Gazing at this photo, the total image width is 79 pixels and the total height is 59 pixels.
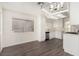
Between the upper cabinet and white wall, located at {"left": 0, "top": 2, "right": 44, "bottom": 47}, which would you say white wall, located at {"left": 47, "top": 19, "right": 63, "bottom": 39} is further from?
the upper cabinet

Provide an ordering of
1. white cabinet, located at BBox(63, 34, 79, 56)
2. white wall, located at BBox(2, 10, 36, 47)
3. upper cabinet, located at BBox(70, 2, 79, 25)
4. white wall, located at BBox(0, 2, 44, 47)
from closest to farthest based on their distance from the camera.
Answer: white cabinet, located at BBox(63, 34, 79, 56) → upper cabinet, located at BBox(70, 2, 79, 25) → white wall, located at BBox(0, 2, 44, 47) → white wall, located at BBox(2, 10, 36, 47)

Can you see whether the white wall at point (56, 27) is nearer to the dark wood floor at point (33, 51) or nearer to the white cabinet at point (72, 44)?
the dark wood floor at point (33, 51)

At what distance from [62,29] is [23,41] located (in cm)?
459

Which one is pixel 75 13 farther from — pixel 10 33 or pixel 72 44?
pixel 10 33

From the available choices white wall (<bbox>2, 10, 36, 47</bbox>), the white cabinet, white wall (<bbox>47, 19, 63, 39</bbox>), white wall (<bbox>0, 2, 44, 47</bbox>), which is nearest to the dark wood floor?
the white cabinet

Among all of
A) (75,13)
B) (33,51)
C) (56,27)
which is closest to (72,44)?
(75,13)

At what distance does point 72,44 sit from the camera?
2.81 metres

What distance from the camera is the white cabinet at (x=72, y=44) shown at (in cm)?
260

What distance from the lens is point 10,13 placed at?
14.8 ft

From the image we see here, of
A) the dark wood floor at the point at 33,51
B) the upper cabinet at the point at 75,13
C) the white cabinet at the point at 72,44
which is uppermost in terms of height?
the upper cabinet at the point at 75,13

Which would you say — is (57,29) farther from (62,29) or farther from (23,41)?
(23,41)

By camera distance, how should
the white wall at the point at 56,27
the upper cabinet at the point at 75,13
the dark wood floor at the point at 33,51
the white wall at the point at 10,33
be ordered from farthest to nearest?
the white wall at the point at 56,27, the white wall at the point at 10,33, the dark wood floor at the point at 33,51, the upper cabinet at the point at 75,13

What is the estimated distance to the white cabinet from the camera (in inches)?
102

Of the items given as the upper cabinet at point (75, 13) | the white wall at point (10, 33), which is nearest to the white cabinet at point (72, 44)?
the upper cabinet at point (75, 13)
